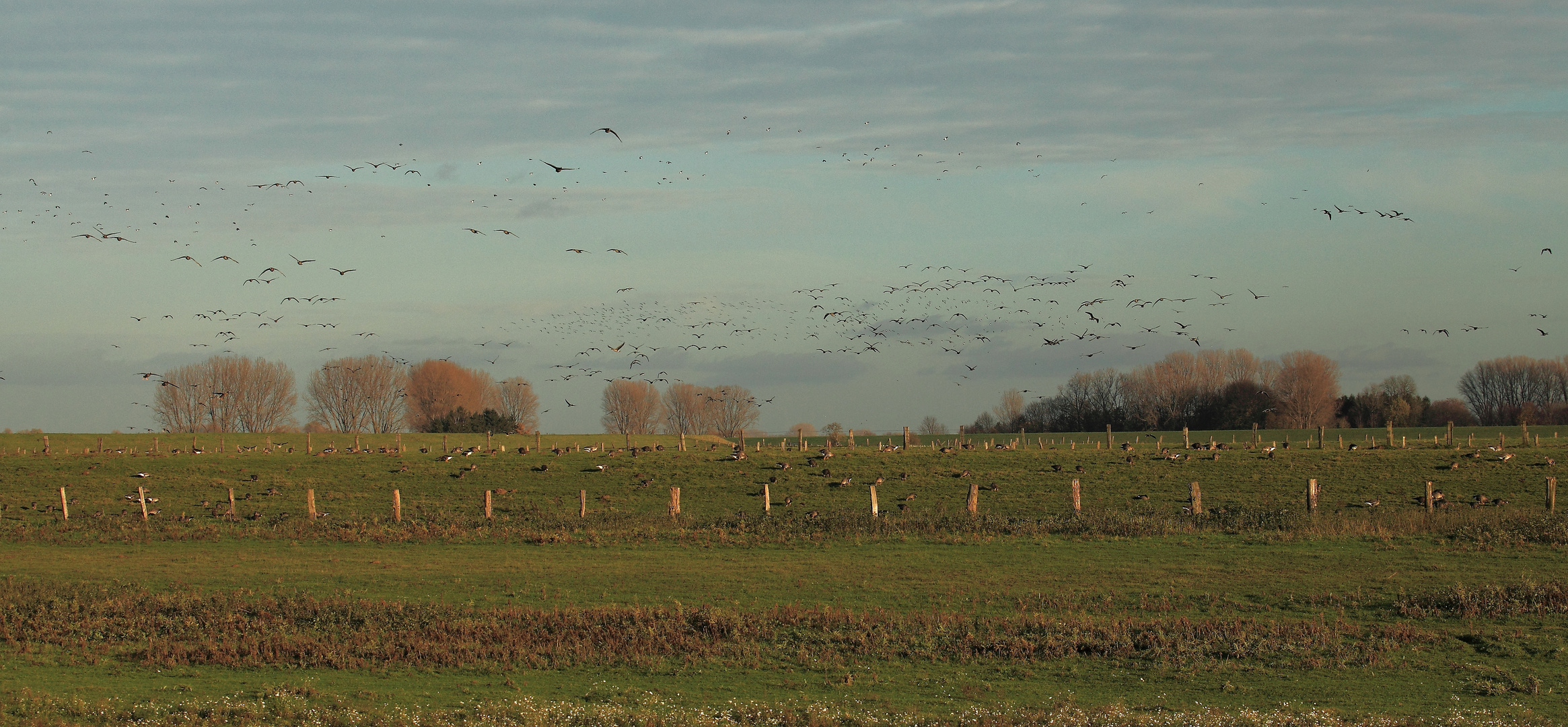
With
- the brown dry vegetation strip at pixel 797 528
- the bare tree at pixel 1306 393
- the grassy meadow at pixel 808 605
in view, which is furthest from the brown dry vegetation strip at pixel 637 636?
the bare tree at pixel 1306 393

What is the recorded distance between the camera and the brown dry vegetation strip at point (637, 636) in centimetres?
1841

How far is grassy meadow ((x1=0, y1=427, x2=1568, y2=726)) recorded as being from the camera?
50.6 ft

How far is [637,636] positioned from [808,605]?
4786mm

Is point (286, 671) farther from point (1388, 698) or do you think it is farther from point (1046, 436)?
point (1046, 436)

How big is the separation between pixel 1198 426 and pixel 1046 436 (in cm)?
1979

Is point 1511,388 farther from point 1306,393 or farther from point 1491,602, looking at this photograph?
point 1491,602

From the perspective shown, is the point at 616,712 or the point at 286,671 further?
the point at 286,671

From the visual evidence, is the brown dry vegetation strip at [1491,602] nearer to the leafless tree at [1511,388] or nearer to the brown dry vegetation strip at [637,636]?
the brown dry vegetation strip at [637,636]

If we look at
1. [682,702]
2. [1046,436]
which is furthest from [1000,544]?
[1046,436]

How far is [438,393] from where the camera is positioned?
463 ft

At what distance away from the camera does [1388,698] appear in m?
15.3

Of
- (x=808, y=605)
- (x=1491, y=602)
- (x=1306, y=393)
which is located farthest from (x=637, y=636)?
(x=1306, y=393)

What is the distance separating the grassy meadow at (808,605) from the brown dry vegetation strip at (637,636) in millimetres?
90

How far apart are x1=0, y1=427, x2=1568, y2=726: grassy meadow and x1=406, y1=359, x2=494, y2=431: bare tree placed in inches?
3362
